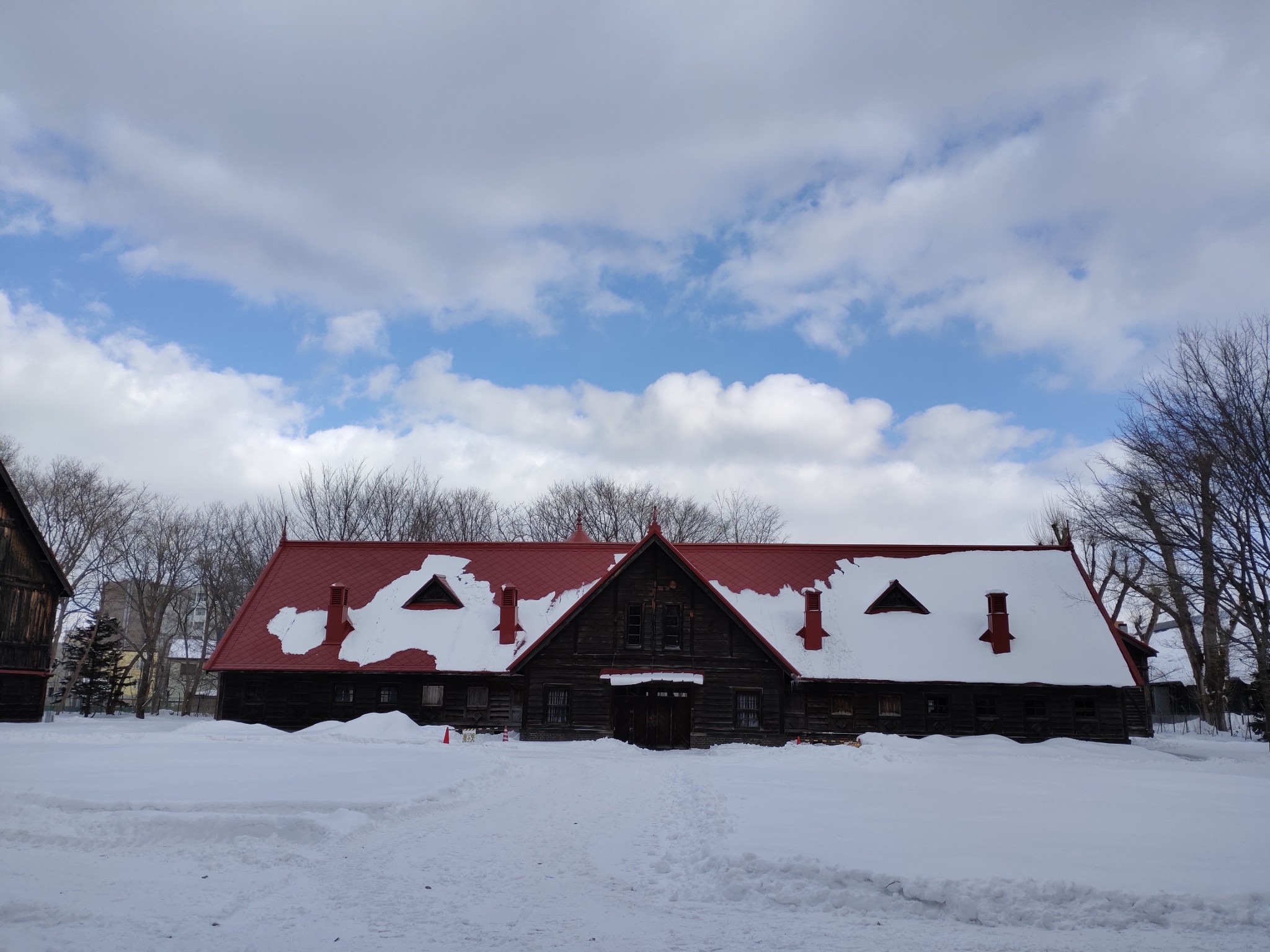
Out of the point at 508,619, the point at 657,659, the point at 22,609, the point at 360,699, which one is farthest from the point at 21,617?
the point at 657,659

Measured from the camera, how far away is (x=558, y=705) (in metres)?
31.2

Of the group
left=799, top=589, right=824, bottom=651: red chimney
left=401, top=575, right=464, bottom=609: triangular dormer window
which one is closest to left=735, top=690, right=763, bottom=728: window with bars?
left=799, top=589, right=824, bottom=651: red chimney

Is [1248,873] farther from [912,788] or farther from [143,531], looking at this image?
[143,531]

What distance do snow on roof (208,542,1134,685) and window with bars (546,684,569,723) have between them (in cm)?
209

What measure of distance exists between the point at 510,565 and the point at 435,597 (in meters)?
3.52

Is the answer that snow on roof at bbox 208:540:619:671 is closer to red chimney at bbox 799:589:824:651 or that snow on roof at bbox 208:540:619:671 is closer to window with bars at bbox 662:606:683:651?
window with bars at bbox 662:606:683:651

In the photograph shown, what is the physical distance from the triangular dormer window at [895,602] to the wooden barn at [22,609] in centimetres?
3231

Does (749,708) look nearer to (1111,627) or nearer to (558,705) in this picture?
(558,705)

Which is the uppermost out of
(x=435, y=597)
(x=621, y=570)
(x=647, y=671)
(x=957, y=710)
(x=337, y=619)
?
(x=621, y=570)

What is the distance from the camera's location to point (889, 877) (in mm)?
8328

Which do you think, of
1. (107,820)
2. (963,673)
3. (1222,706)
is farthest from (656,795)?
(1222,706)

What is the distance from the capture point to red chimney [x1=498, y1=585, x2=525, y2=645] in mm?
32969

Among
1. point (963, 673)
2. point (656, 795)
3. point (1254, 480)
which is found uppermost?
point (1254, 480)

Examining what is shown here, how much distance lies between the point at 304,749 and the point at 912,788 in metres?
14.6
